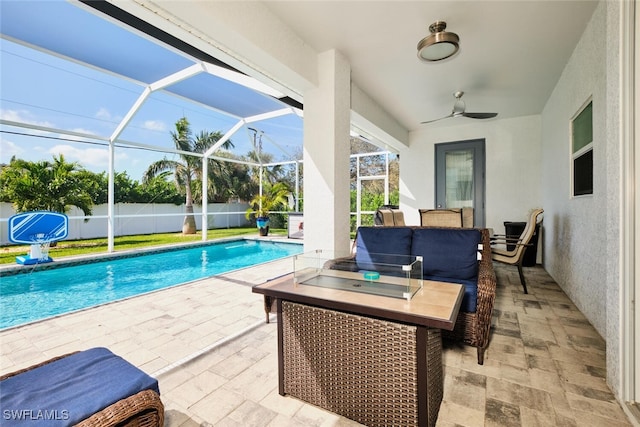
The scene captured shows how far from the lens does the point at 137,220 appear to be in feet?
33.8

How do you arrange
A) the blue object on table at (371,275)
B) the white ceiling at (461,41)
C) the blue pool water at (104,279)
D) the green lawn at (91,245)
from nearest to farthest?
the blue object on table at (371,275) < the white ceiling at (461,41) < the blue pool water at (104,279) < the green lawn at (91,245)

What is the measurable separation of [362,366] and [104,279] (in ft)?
18.7

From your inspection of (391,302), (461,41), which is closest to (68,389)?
(391,302)

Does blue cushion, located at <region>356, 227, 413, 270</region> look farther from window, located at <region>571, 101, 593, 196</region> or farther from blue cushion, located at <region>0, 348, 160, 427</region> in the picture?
blue cushion, located at <region>0, 348, 160, 427</region>

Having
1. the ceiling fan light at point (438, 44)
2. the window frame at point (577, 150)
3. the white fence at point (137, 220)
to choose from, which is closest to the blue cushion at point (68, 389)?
the ceiling fan light at point (438, 44)

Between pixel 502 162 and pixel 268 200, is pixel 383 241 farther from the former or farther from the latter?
pixel 268 200

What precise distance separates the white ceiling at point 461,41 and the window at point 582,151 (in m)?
0.86

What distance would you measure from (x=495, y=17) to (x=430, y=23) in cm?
61

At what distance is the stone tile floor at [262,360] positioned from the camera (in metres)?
1.53

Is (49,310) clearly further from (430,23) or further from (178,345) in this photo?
(430,23)

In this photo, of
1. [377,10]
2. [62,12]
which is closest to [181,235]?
[62,12]

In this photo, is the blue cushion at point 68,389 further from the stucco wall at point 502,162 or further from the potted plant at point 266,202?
the potted plant at point 266,202

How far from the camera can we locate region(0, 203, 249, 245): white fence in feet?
28.3

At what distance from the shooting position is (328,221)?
3211 millimetres
